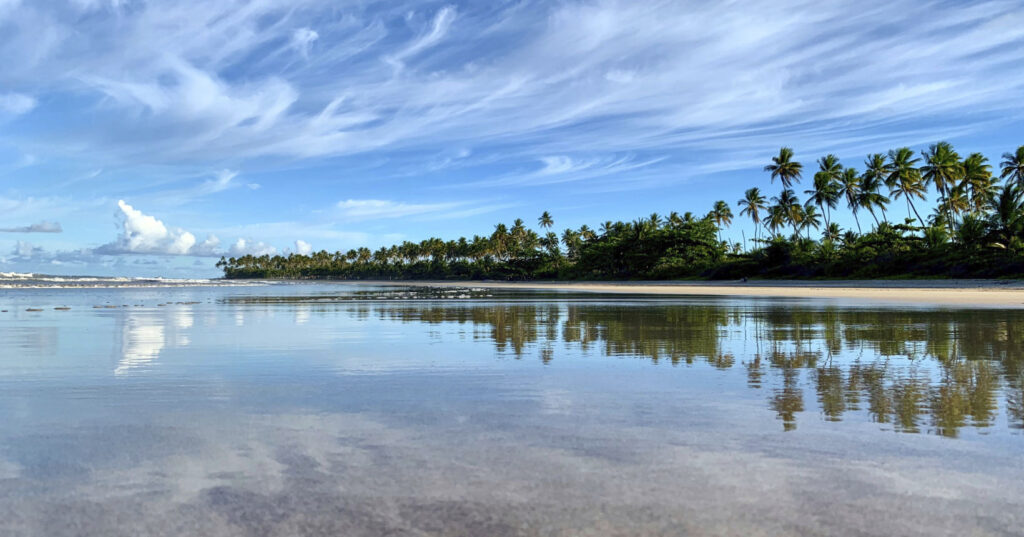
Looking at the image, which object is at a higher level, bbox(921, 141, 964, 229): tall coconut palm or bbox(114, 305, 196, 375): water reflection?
bbox(921, 141, 964, 229): tall coconut palm

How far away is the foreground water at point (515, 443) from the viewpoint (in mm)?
3365

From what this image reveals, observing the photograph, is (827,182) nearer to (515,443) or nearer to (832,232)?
(832,232)

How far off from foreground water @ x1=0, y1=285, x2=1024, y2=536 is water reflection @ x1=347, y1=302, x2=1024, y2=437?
0.07 metres

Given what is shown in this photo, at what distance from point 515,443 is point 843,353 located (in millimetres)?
7088

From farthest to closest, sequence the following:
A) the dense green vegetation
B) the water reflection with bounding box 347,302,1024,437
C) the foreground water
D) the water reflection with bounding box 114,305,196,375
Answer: the dense green vegetation, the water reflection with bounding box 114,305,196,375, the water reflection with bounding box 347,302,1024,437, the foreground water

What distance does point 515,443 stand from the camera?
4789 mm

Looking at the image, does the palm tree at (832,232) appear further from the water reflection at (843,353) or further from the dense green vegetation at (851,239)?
the water reflection at (843,353)

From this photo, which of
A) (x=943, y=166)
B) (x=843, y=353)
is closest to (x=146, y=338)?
(x=843, y=353)

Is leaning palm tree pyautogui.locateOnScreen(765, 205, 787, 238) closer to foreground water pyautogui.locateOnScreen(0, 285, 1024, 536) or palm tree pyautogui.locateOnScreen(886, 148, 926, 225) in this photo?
palm tree pyautogui.locateOnScreen(886, 148, 926, 225)

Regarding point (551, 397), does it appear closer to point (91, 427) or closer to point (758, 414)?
point (758, 414)

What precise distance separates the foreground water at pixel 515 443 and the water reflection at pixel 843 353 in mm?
70

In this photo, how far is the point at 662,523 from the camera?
325cm

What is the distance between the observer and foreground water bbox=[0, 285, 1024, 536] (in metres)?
3.37

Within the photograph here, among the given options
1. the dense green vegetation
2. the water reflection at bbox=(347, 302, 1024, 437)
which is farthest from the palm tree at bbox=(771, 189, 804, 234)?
the water reflection at bbox=(347, 302, 1024, 437)
